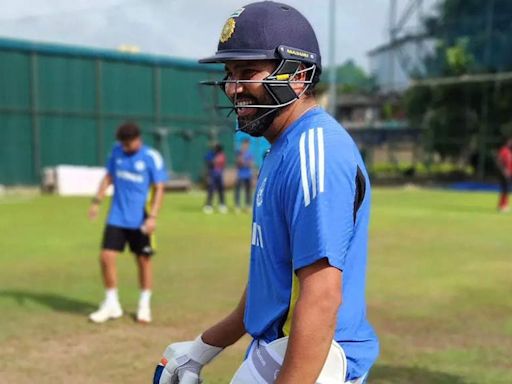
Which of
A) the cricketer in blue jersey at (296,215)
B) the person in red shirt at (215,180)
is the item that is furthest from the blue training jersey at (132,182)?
the person in red shirt at (215,180)

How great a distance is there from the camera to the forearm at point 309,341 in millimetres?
1846

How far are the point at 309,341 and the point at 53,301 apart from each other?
6.29 metres

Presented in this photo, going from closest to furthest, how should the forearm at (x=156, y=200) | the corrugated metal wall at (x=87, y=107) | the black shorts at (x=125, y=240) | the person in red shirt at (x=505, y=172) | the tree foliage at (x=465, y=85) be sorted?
the black shorts at (x=125, y=240), the forearm at (x=156, y=200), the person in red shirt at (x=505, y=172), the corrugated metal wall at (x=87, y=107), the tree foliage at (x=465, y=85)

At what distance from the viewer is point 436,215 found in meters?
17.2

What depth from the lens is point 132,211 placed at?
7191 mm

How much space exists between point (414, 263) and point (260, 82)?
848 centimetres

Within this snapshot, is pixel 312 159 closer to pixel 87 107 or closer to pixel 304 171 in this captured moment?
pixel 304 171

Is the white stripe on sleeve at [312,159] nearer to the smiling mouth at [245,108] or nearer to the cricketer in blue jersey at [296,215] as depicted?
the cricketer in blue jersey at [296,215]

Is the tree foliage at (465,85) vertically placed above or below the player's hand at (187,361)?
above

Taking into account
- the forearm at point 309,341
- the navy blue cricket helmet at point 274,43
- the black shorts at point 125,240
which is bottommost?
the black shorts at point 125,240

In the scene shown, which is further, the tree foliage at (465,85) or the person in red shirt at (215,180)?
the tree foliage at (465,85)

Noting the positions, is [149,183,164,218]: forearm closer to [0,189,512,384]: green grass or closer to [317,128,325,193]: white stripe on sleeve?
[0,189,512,384]: green grass

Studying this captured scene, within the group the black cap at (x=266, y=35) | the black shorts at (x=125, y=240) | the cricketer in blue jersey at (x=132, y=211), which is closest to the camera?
the black cap at (x=266, y=35)

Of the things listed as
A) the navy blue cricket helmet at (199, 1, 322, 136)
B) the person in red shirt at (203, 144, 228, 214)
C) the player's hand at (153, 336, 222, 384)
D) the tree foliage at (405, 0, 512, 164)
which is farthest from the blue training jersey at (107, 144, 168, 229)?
the tree foliage at (405, 0, 512, 164)
